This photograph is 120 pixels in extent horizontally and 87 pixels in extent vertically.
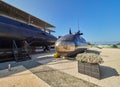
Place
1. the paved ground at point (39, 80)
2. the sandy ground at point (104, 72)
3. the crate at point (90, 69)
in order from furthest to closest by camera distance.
Result: 1. the crate at point (90, 69)
2. the sandy ground at point (104, 72)
3. the paved ground at point (39, 80)

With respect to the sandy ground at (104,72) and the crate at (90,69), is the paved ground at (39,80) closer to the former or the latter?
the sandy ground at (104,72)

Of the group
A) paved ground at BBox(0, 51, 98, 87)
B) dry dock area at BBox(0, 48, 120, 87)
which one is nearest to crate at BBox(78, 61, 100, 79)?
dry dock area at BBox(0, 48, 120, 87)

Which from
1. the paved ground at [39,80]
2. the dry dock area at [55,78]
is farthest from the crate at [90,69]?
the paved ground at [39,80]

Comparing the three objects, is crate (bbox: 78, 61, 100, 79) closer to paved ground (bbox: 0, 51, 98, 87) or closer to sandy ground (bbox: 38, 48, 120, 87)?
sandy ground (bbox: 38, 48, 120, 87)

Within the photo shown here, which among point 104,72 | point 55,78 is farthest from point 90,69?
point 55,78

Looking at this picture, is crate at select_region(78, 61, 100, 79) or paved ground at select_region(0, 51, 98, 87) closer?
paved ground at select_region(0, 51, 98, 87)

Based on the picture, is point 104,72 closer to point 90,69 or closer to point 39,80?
point 90,69

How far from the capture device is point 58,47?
756 cm

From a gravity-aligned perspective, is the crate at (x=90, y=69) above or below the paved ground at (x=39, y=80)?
above

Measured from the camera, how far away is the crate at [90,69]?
3.40 meters

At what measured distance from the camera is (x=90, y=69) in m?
3.60

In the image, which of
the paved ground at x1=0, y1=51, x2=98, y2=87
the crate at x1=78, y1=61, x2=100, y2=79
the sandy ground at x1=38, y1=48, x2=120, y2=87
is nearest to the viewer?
the paved ground at x1=0, y1=51, x2=98, y2=87

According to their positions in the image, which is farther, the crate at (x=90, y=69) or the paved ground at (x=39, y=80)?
the crate at (x=90, y=69)

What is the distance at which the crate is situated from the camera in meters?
3.40
